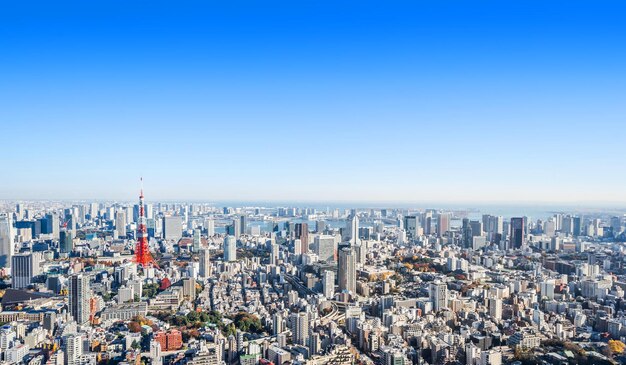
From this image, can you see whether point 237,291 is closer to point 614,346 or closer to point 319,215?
point 614,346

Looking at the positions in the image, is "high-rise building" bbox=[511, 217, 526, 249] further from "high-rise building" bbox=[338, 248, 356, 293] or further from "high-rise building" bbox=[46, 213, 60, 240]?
"high-rise building" bbox=[46, 213, 60, 240]

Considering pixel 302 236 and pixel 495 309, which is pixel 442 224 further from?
pixel 495 309

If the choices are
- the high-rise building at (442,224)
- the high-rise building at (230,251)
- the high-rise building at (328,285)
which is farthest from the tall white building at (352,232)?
the high-rise building at (328,285)

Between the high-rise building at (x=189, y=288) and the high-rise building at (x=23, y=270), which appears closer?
the high-rise building at (x=189, y=288)

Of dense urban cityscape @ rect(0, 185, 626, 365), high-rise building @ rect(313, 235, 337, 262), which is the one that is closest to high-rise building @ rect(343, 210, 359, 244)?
dense urban cityscape @ rect(0, 185, 626, 365)

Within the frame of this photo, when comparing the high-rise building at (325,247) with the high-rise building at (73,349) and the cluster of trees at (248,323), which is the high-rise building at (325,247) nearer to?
the cluster of trees at (248,323)

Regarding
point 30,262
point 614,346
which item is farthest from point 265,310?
point 30,262
